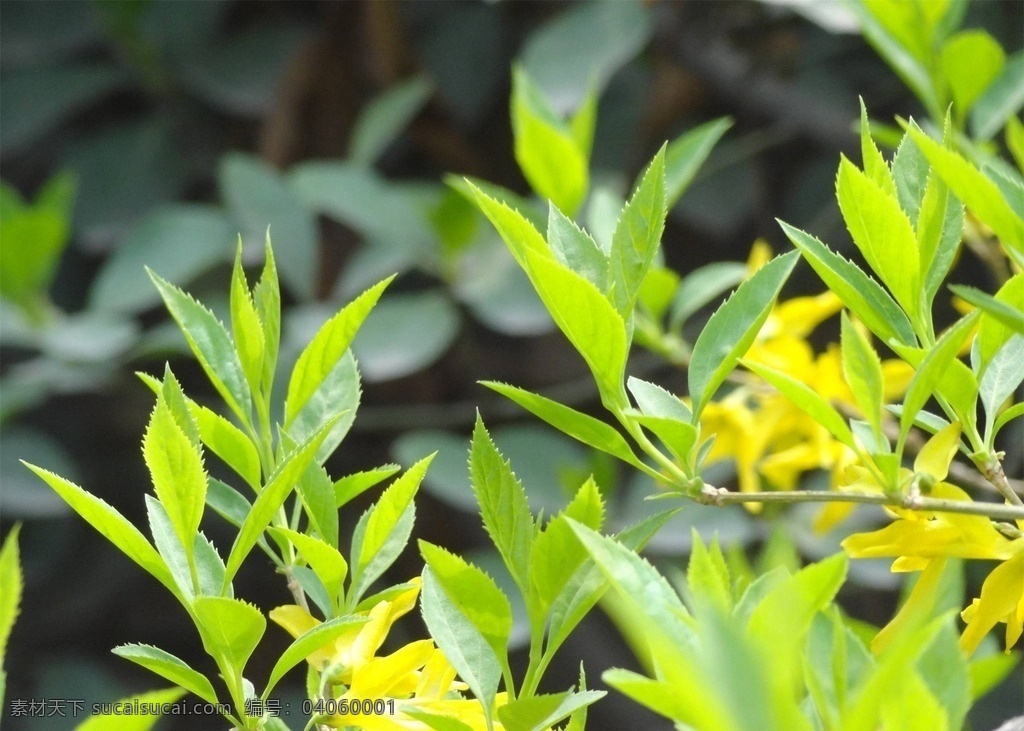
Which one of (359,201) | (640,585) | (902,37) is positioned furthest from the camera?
(359,201)

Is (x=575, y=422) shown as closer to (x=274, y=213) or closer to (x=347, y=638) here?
(x=347, y=638)

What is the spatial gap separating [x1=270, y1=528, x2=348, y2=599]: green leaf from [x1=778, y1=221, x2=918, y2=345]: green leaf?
12 centimetres

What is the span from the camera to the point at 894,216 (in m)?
0.25

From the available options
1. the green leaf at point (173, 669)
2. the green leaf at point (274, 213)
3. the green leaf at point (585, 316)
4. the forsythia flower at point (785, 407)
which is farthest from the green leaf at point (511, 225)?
the green leaf at point (274, 213)

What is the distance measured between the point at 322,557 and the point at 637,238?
99 millimetres

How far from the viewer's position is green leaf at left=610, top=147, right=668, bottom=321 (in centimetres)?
25

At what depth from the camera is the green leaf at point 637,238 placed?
0.25m

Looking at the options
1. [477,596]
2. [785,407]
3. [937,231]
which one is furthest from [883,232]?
[785,407]

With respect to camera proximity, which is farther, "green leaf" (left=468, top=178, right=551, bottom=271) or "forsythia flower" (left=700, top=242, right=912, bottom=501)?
"forsythia flower" (left=700, top=242, right=912, bottom=501)

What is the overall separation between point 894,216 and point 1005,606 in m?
0.09

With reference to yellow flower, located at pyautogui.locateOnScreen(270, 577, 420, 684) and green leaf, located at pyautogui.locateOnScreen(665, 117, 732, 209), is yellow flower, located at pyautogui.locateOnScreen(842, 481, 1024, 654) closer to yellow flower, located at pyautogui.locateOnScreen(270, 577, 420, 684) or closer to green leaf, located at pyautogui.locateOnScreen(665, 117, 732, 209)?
yellow flower, located at pyautogui.locateOnScreen(270, 577, 420, 684)

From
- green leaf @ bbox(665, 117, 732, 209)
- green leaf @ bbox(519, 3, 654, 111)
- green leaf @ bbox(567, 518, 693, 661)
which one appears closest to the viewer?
green leaf @ bbox(567, 518, 693, 661)

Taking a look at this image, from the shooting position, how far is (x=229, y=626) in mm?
230

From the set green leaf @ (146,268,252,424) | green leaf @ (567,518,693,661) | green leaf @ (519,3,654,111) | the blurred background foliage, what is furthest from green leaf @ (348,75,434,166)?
green leaf @ (567,518,693,661)
